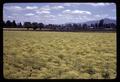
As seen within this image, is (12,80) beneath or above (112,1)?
beneath

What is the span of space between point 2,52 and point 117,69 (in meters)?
1.15

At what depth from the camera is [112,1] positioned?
94.3 inches

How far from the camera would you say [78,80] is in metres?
2.43

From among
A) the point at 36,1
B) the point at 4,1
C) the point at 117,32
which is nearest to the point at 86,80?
the point at 117,32

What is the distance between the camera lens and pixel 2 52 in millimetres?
2441

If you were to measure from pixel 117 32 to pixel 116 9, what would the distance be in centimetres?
23

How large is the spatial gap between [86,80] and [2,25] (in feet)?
3.27

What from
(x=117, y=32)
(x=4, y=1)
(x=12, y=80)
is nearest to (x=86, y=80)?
(x=117, y=32)

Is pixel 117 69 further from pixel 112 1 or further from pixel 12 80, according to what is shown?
pixel 12 80

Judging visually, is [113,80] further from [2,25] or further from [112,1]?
[2,25]

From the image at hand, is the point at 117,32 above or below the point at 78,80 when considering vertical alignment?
above

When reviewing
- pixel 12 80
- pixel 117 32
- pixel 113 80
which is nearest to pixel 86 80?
pixel 113 80

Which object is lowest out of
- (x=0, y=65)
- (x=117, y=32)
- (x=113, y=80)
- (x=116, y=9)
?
(x=113, y=80)

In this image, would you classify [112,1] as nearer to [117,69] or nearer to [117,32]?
[117,32]
